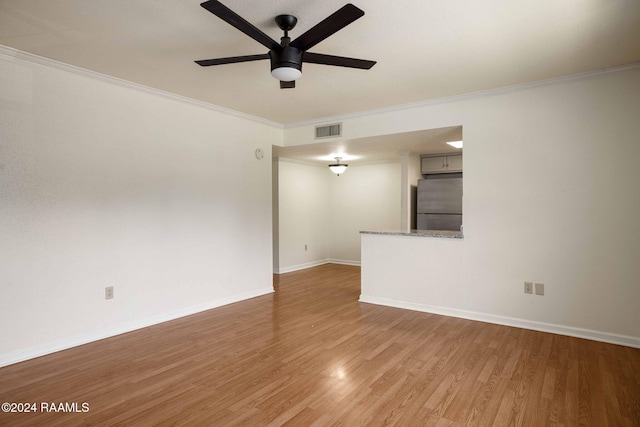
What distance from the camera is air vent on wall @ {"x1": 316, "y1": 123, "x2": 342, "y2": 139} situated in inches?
197

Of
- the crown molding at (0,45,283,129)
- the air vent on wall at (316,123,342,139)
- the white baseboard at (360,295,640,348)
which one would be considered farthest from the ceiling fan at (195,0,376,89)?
the white baseboard at (360,295,640,348)

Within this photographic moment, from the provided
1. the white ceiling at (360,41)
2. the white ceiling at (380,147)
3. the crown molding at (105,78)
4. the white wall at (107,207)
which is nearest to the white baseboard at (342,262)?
the white ceiling at (380,147)

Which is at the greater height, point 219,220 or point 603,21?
point 603,21

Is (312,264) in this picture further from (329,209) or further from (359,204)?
(359,204)

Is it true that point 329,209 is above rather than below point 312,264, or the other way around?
above

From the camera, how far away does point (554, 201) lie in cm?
362

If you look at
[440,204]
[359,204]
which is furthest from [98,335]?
[359,204]

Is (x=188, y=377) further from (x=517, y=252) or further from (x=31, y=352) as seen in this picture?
(x=517, y=252)

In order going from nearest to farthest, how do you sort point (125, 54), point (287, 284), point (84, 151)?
point (125, 54) < point (84, 151) < point (287, 284)

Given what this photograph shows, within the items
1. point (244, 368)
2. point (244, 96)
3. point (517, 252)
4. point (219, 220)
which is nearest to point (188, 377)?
point (244, 368)

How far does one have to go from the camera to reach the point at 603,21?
2.45 m

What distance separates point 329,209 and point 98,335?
5613 mm

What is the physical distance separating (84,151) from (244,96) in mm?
1729

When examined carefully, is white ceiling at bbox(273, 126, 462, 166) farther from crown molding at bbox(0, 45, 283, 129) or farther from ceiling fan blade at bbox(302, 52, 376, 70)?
ceiling fan blade at bbox(302, 52, 376, 70)
